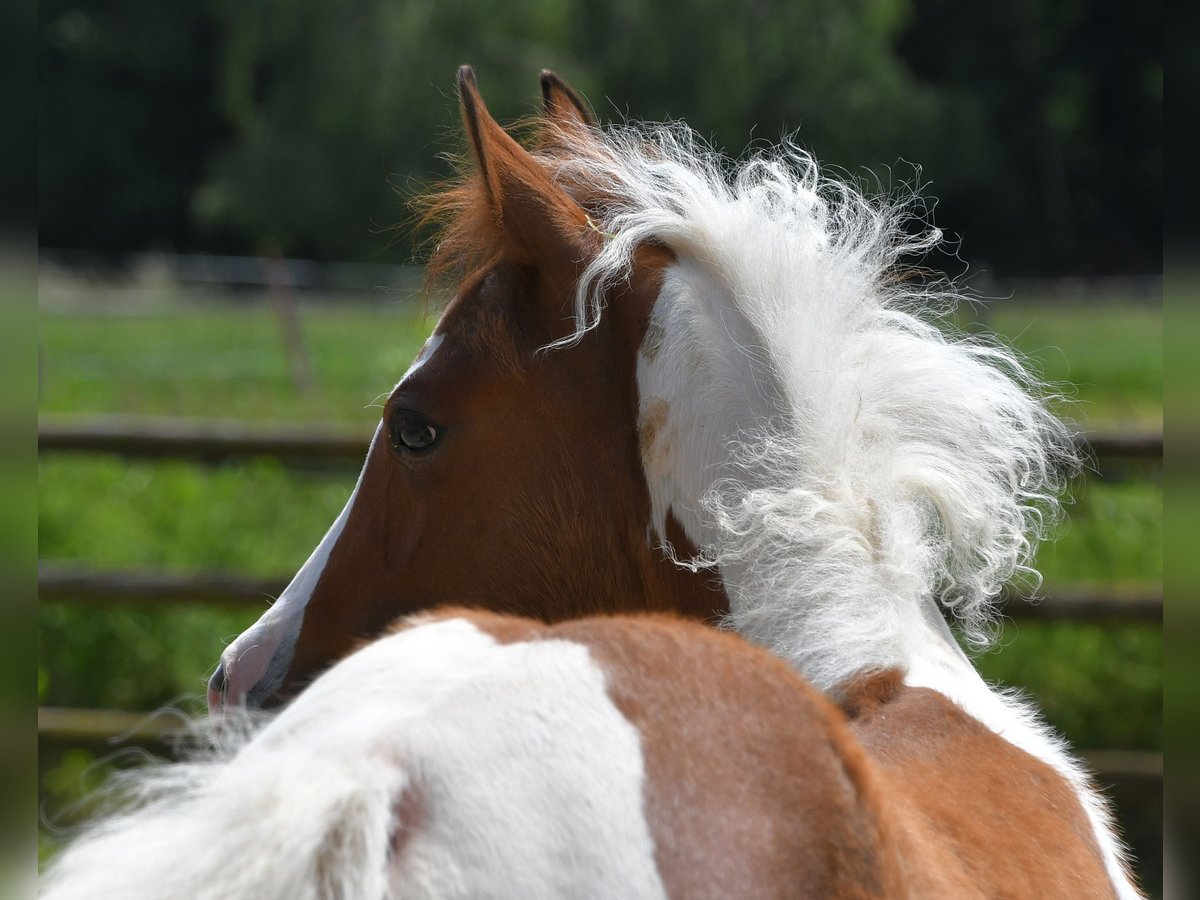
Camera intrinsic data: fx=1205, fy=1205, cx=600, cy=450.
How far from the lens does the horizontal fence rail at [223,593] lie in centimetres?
430

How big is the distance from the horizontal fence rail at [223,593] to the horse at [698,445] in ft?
9.19

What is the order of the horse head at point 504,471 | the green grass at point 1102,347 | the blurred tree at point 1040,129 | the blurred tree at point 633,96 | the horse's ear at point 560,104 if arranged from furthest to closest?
the blurred tree at point 633,96, the blurred tree at point 1040,129, the green grass at point 1102,347, the horse's ear at point 560,104, the horse head at point 504,471

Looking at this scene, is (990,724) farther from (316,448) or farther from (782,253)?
(316,448)

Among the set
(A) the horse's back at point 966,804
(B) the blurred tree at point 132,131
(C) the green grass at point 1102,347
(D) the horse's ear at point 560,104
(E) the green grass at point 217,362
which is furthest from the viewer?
(B) the blurred tree at point 132,131

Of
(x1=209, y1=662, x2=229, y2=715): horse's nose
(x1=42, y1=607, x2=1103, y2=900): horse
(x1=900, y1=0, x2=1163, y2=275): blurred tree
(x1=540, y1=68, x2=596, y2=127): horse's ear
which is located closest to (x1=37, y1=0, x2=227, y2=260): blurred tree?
(x1=900, y1=0, x2=1163, y2=275): blurred tree

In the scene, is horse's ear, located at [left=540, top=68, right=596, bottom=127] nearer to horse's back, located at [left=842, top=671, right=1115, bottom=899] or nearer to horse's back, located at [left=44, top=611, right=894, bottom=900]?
horse's back, located at [left=842, top=671, right=1115, bottom=899]

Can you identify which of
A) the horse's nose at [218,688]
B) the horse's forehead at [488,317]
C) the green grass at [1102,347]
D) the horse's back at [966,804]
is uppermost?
the horse's forehead at [488,317]

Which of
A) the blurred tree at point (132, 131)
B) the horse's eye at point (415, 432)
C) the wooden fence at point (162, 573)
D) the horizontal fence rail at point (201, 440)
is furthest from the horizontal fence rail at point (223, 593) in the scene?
the blurred tree at point (132, 131)

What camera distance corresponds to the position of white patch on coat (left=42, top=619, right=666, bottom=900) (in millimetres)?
757

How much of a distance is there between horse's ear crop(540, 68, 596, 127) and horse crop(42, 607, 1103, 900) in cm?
130

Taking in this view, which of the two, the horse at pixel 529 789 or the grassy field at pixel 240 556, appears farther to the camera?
the grassy field at pixel 240 556

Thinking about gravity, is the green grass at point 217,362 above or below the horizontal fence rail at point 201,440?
below

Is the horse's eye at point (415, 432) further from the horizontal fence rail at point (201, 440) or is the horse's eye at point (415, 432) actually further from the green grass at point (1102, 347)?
the green grass at point (1102, 347)

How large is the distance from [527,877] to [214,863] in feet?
0.64
